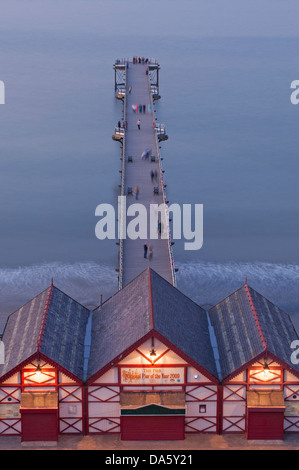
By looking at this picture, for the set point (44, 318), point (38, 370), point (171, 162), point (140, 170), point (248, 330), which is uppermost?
point (171, 162)

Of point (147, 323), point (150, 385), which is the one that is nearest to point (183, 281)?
point (147, 323)

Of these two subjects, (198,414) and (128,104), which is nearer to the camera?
(198,414)

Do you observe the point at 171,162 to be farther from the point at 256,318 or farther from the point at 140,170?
the point at 256,318

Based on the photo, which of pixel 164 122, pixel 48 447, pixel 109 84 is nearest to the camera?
pixel 48 447

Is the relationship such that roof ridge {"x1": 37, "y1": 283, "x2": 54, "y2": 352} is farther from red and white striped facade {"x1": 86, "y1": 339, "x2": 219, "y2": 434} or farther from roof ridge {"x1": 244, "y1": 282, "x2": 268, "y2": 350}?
roof ridge {"x1": 244, "y1": 282, "x2": 268, "y2": 350}

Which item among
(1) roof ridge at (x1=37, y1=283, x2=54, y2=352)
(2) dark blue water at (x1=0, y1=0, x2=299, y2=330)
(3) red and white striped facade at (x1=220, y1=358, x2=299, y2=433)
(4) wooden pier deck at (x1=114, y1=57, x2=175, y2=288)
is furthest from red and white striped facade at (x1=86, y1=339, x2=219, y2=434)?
(2) dark blue water at (x1=0, y1=0, x2=299, y2=330)

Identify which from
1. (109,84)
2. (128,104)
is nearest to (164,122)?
(128,104)

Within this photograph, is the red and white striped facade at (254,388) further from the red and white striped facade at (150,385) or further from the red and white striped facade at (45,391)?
the red and white striped facade at (45,391)

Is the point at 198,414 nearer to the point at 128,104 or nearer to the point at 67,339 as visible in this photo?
the point at 67,339
